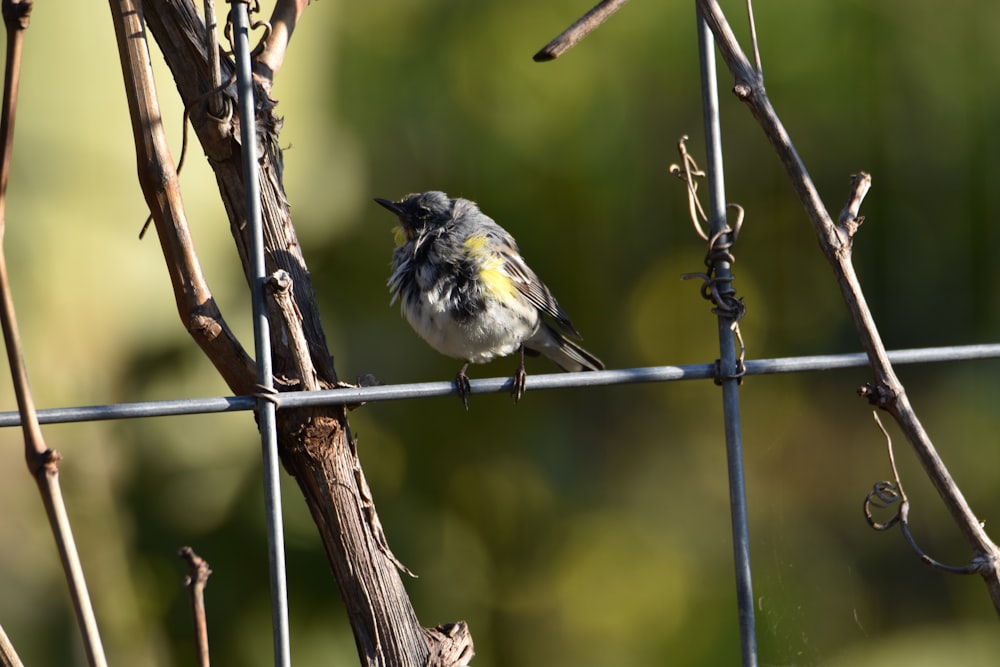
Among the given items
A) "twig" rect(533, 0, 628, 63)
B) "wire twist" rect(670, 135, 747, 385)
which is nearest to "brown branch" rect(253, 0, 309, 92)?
"twig" rect(533, 0, 628, 63)

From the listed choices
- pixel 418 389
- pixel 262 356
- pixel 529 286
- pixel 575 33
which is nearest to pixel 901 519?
pixel 418 389

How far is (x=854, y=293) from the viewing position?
1.35m

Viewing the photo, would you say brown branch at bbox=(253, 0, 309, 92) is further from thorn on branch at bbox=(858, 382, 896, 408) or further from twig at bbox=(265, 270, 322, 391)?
thorn on branch at bbox=(858, 382, 896, 408)

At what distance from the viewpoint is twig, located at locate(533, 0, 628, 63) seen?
4.11 feet

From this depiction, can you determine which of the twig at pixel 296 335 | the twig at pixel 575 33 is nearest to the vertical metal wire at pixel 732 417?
the twig at pixel 575 33

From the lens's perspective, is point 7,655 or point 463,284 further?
point 463,284

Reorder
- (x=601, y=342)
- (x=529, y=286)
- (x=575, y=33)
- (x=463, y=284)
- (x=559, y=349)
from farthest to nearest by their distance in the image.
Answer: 1. (x=601, y=342)
2. (x=559, y=349)
3. (x=529, y=286)
4. (x=463, y=284)
5. (x=575, y=33)

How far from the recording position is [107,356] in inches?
108

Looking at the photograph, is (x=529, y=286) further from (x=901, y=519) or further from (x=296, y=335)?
(x=901, y=519)

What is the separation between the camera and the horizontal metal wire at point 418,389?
3.98ft

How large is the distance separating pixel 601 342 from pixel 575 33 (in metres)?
1.90

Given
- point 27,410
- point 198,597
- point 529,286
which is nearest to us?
point 27,410

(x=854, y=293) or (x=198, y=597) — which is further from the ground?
(x=854, y=293)

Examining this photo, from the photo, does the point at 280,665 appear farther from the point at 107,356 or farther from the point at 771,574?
the point at 771,574
